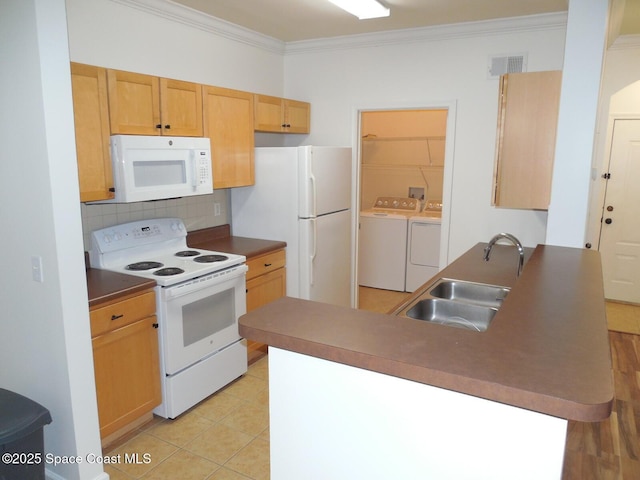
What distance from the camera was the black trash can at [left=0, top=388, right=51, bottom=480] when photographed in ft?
6.05

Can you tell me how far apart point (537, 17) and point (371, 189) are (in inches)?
119

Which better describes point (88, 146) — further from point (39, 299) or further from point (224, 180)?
point (224, 180)

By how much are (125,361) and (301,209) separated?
1736 millimetres

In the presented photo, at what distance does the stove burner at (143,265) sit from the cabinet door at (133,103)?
0.81 metres

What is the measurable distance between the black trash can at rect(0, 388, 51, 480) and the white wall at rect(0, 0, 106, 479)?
0.12 metres

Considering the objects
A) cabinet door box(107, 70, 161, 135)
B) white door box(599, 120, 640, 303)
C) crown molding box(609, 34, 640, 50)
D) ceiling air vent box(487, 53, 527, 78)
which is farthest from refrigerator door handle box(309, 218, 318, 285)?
crown molding box(609, 34, 640, 50)

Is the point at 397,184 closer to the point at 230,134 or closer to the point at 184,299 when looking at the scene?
the point at 230,134

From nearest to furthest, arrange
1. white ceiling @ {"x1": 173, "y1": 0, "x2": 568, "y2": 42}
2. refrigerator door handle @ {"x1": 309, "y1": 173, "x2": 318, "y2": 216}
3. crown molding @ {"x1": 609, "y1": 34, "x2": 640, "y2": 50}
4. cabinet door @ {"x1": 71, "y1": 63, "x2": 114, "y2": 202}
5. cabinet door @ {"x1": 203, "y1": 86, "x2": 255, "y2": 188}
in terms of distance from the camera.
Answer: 1. cabinet door @ {"x1": 71, "y1": 63, "x2": 114, "y2": 202}
2. white ceiling @ {"x1": 173, "y1": 0, "x2": 568, "y2": 42}
3. cabinet door @ {"x1": 203, "y1": 86, "x2": 255, "y2": 188}
4. refrigerator door handle @ {"x1": 309, "y1": 173, "x2": 318, "y2": 216}
5. crown molding @ {"x1": 609, "y1": 34, "x2": 640, "y2": 50}

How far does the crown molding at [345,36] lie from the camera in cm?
322

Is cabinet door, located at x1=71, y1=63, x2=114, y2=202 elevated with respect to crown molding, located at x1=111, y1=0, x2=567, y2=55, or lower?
lower

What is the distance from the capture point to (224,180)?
3443 mm

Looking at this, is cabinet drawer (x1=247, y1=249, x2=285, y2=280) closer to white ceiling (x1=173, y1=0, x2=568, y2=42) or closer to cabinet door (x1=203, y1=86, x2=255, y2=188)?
cabinet door (x1=203, y1=86, x2=255, y2=188)

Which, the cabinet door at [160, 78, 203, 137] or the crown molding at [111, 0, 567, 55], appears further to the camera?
the crown molding at [111, 0, 567, 55]

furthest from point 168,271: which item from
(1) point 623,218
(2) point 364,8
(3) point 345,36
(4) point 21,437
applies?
(1) point 623,218
